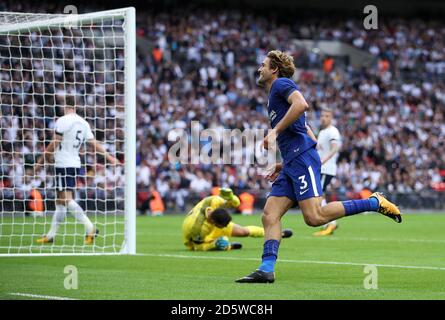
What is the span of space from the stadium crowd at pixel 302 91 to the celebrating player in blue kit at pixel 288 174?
795 inches

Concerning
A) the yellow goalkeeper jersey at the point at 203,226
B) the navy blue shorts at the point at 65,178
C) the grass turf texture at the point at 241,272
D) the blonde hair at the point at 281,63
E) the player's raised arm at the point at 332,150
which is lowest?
the grass turf texture at the point at 241,272

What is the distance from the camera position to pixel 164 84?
34.2 meters

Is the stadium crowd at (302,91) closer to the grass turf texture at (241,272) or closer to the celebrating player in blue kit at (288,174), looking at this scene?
the grass turf texture at (241,272)

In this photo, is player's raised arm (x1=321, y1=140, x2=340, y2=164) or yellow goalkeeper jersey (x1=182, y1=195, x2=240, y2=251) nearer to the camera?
yellow goalkeeper jersey (x1=182, y1=195, x2=240, y2=251)

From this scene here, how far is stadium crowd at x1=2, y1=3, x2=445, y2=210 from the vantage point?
31406mm

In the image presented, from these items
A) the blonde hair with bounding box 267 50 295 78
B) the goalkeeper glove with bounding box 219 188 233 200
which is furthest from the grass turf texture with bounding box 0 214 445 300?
the blonde hair with bounding box 267 50 295 78

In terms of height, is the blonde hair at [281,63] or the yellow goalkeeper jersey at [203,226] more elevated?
the blonde hair at [281,63]

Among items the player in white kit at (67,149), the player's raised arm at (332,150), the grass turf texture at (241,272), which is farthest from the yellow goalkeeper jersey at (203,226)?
the player's raised arm at (332,150)

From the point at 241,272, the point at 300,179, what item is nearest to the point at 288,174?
the point at 300,179

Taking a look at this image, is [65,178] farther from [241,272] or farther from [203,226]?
[241,272]

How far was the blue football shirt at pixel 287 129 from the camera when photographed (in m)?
8.97

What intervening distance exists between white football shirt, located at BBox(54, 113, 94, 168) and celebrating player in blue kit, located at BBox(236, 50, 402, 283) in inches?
229

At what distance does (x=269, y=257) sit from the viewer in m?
8.84

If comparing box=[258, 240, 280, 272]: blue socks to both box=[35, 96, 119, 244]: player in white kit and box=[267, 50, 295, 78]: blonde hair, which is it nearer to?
box=[267, 50, 295, 78]: blonde hair
